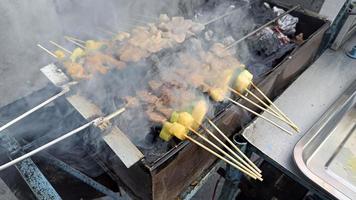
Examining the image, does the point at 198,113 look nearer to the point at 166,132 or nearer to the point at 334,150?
the point at 166,132

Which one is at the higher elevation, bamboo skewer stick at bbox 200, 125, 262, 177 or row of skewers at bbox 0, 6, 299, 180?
row of skewers at bbox 0, 6, 299, 180

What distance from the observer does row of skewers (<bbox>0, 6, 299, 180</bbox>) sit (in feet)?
6.82

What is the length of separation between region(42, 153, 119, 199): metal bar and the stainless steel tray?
1806mm

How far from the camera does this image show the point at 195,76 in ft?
8.12

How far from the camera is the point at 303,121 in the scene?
261 cm

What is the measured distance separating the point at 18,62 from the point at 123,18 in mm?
1829

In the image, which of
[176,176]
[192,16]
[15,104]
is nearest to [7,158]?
[15,104]

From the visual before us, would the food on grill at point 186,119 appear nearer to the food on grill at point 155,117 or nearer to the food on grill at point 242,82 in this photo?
the food on grill at point 155,117

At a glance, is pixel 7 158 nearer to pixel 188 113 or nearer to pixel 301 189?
pixel 188 113

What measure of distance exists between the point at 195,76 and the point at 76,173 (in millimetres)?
1474

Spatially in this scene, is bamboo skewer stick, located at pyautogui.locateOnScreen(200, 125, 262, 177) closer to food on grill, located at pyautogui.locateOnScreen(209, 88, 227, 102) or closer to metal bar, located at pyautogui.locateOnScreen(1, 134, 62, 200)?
food on grill, located at pyautogui.locateOnScreen(209, 88, 227, 102)

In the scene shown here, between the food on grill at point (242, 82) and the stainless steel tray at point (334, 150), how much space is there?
72 centimetres

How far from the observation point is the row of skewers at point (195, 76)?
2.08 m

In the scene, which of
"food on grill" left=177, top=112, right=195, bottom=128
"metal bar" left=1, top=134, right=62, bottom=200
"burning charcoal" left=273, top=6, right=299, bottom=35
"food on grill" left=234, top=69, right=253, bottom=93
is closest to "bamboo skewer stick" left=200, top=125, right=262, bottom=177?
"food on grill" left=177, top=112, right=195, bottom=128
